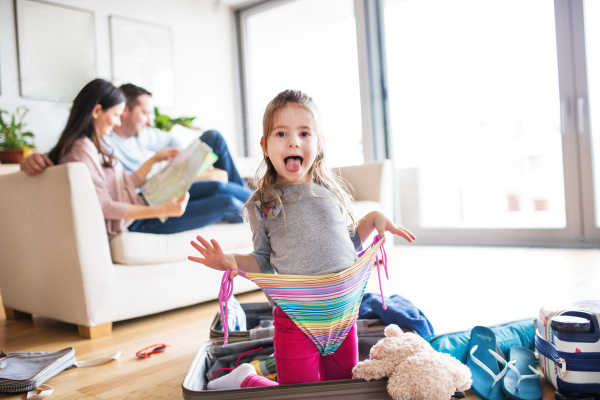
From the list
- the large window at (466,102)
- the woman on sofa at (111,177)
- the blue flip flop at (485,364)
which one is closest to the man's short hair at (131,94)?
the woman on sofa at (111,177)

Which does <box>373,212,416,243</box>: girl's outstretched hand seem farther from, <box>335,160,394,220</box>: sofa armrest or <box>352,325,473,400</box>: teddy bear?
<box>335,160,394,220</box>: sofa armrest

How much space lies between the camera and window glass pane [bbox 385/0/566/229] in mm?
3066

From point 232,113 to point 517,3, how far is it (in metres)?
2.70

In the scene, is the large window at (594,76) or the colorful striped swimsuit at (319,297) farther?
the large window at (594,76)

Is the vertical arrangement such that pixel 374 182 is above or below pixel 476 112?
below

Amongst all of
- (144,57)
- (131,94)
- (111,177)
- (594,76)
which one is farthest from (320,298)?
(144,57)

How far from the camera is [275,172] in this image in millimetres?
1061

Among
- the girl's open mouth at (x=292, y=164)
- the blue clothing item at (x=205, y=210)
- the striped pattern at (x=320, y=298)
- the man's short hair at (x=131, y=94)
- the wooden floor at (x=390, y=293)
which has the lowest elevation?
the wooden floor at (x=390, y=293)

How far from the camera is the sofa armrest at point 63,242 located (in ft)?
5.09

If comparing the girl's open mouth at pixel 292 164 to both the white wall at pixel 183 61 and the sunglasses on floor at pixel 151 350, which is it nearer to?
the sunglasses on floor at pixel 151 350

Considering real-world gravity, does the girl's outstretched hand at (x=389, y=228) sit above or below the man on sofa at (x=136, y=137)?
below

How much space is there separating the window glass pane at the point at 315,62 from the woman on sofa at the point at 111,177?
182 cm

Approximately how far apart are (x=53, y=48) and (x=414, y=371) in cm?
340

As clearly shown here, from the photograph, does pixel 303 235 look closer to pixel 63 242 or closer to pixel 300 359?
pixel 300 359
